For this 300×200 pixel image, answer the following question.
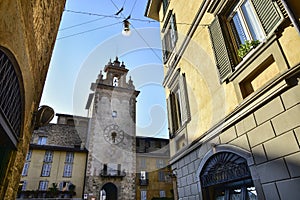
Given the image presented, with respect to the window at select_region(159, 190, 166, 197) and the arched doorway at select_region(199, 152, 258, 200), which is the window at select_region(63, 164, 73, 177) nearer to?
the window at select_region(159, 190, 166, 197)

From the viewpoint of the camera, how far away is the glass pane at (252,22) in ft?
11.8

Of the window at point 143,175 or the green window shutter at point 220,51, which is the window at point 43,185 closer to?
the window at point 143,175

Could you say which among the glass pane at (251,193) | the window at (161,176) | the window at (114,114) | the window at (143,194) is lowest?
the glass pane at (251,193)

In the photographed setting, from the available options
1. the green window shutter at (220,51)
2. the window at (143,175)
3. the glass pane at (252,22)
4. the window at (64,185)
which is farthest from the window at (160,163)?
the glass pane at (252,22)

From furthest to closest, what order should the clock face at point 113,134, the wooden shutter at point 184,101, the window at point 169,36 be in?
1. the clock face at point 113,134
2. the window at point 169,36
3. the wooden shutter at point 184,101

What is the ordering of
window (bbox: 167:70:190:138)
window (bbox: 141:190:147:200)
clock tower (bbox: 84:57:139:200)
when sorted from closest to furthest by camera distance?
window (bbox: 167:70:190:138) → clock tower (bbox: 84:57:139:200) → window (bbox: 141:190:147:200)

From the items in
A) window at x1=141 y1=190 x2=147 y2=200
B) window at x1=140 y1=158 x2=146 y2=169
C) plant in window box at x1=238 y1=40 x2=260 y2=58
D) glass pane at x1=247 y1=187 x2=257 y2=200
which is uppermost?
window at x1=140 y1=158 x2=146 y2=169

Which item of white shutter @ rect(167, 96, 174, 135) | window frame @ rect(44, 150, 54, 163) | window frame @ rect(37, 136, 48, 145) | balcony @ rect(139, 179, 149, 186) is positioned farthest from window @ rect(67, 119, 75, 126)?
white shutter @ rect(167, 96, 174, 135)

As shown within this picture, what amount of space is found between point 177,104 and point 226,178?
3.59m

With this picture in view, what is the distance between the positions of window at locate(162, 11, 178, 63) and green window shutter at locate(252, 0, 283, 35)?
4120 mm

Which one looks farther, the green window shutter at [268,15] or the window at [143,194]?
the window at [143,194]

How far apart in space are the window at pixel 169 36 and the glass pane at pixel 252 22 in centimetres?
354

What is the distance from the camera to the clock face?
25.1 metres

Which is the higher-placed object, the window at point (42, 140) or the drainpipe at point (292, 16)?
the window at point (42, 140)
